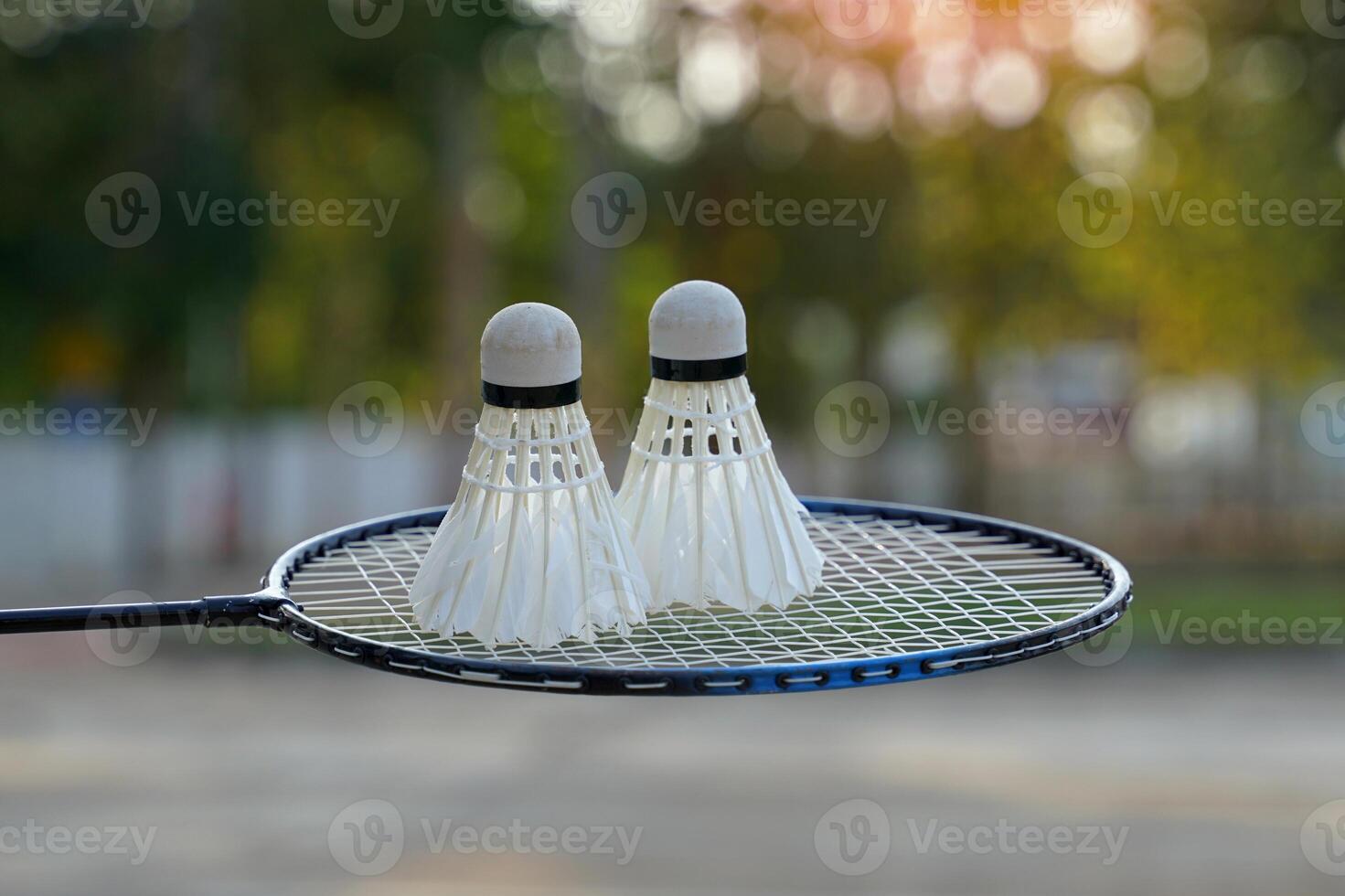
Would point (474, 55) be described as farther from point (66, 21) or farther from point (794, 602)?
point (794, 602)

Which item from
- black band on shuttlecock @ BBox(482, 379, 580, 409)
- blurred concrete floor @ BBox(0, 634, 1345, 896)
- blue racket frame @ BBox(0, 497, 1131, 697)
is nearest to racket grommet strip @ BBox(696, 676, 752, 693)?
blue racket frame @ BBox(0, 497, 1131, 697)

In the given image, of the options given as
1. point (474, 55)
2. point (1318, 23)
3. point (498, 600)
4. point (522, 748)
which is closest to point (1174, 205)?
point (1318, 23)

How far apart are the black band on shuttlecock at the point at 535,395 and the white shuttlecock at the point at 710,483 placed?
0.27 meters

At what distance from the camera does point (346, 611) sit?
2459 mm

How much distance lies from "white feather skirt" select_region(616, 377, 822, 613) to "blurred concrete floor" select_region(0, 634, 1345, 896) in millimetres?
5159

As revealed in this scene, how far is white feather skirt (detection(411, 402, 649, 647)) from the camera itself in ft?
7.86

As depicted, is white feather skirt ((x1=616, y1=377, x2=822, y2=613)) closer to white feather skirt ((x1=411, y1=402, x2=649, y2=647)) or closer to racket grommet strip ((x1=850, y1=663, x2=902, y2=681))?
white feather skirt ((x1=411, y1=402, x2=649, y2=647))

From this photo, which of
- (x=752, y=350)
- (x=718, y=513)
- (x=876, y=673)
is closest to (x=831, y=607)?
(x=718, y=513)

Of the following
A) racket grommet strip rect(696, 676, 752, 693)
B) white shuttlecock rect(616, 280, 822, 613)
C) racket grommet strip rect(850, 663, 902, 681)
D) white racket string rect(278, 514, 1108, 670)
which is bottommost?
white racket string rect(278, 514, 1108, 670)

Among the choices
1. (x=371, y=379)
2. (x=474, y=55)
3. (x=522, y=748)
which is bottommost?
(x=522, y=748)

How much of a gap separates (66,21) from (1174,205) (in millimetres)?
8231

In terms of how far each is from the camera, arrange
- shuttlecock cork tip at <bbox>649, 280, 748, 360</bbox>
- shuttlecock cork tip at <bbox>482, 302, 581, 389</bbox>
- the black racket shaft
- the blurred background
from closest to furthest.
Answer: the black racket shaft < shuttlecock cork tip at <bbox>482, 302, 581, 389</bbox> < shuttlecock cork tip at <bbox>649, 280, 748, 360</bbox> < the blurred background

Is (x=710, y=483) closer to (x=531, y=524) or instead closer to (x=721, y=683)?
(x=531, y=524)

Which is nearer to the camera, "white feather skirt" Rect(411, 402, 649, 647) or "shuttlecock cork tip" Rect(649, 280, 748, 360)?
"white feather skirt" Rect(411, 402, 649, 647)
